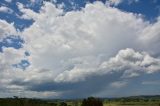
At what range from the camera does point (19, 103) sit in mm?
173375

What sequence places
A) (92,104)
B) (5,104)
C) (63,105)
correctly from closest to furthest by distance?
(92,104)
(5,104)
(63,105)

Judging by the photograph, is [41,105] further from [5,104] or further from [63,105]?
[5,104]

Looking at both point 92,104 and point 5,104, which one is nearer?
point 92,104

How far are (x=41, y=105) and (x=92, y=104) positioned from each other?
1979 inches

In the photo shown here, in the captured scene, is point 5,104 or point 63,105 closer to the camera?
point 5,104

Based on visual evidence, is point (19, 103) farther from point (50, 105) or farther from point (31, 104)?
point (50, 105)

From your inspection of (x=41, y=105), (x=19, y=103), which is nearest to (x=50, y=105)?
(x=41, y=105)

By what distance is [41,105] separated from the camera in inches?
7136

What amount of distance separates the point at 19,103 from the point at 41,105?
47.0 ft

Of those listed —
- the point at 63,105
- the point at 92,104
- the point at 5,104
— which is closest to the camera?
the point at 92,104

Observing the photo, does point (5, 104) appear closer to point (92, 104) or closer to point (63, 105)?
point (63, 105)

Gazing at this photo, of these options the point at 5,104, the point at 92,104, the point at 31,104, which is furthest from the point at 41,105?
the point at 92,104

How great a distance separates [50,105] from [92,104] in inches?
2066

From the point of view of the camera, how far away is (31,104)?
17812 centimetres
